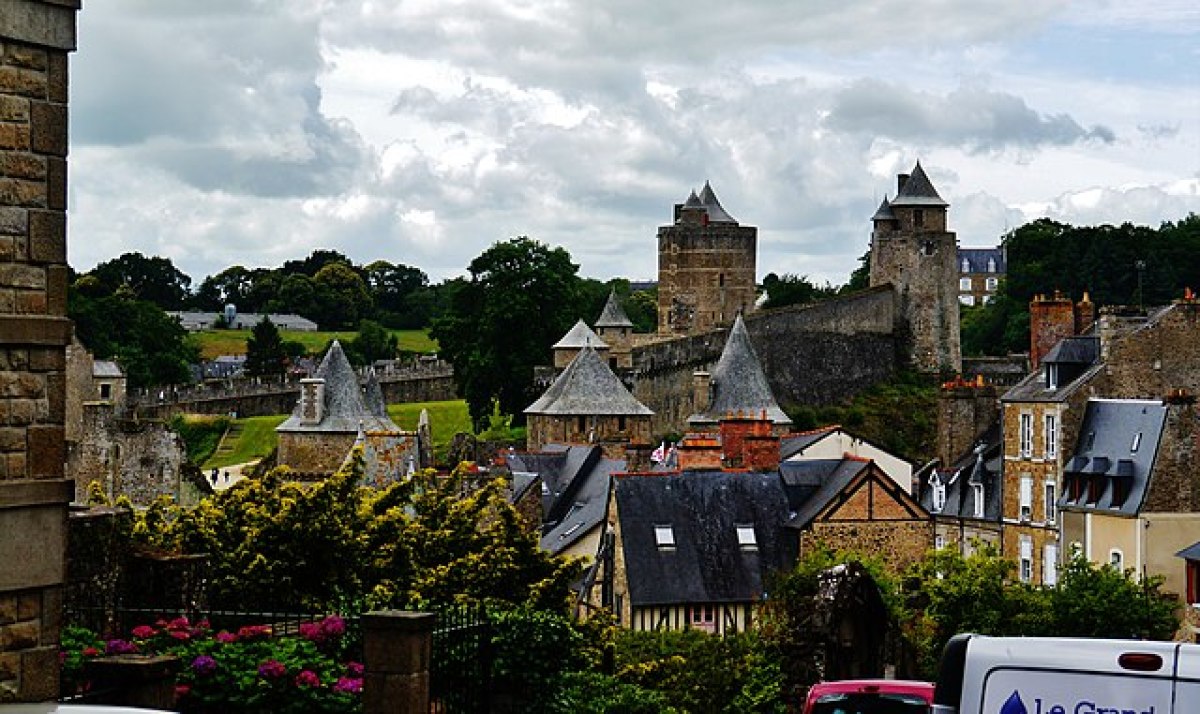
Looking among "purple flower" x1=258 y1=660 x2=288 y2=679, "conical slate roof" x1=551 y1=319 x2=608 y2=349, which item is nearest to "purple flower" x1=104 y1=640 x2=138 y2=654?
"purple flower" x1=258 y1=660 x2=288 y2=679

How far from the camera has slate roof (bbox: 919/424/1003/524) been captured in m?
46.7

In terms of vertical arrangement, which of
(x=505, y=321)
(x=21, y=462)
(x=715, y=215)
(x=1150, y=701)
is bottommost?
(x=1150, y=701)

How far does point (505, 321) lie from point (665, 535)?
158 feet

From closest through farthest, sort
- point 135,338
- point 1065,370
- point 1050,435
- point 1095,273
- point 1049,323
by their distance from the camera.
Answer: point 1050,435 → point 1065,370 → point 1049,323 → point 135,338 → point 1095,273

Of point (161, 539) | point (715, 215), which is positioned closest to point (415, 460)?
point (161, 539)

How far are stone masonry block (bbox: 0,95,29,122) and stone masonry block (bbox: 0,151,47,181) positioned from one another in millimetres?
178

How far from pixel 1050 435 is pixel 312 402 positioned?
62.0 ft

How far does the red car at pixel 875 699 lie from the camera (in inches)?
547

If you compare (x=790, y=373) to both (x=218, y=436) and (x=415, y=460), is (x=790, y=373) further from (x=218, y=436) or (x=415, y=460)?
(x=415, y=460)

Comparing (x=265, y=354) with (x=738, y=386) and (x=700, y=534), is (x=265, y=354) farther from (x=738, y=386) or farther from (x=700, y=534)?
(x=700, y=534)

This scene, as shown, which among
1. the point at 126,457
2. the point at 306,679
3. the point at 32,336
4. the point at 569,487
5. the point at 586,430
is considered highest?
the point at 32,336

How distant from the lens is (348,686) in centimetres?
1307

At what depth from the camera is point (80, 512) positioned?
15.4m

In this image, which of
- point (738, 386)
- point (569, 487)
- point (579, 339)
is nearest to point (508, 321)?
point (579, 339)
